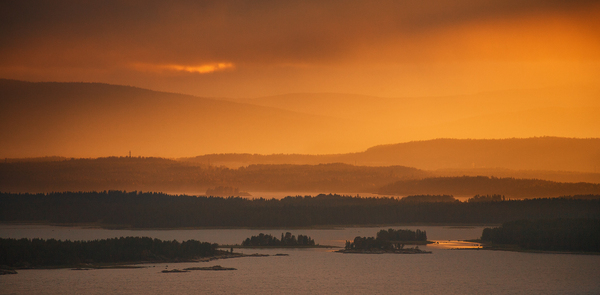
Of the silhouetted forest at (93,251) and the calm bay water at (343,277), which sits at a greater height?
the silhouetted forest at (93,251)

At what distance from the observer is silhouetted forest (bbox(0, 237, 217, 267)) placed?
162m

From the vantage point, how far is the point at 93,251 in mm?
169750

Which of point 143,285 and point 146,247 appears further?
point 146,247

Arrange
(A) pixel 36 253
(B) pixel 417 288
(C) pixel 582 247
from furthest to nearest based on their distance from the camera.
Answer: (C) pixel 582 247, (A) pixel 36 253, (B) pixel 417 288

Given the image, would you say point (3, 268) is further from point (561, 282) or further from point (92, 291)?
point (561, 282)

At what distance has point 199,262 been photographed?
171750 mm

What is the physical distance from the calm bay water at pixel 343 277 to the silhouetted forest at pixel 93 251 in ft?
24.4

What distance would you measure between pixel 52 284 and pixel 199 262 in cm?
4006

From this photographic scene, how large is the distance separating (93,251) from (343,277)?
52.4 m

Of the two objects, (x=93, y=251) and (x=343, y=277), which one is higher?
(x=93, y=251)

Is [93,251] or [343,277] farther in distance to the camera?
[93,251]

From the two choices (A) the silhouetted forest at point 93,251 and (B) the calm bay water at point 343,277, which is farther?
(A) the silhouetted forest at point 93,251

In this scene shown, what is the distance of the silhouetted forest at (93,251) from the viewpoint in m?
162

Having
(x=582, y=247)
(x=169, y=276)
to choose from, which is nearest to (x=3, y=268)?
(x=169, y=276)
